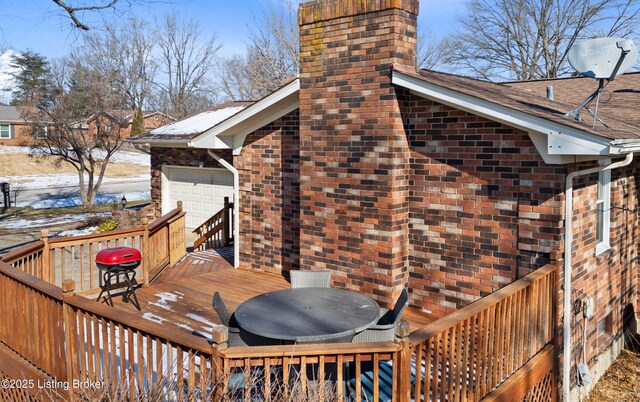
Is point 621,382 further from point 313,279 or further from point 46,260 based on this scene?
point 46,260

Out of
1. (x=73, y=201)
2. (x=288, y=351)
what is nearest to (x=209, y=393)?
(x=288, y=351)

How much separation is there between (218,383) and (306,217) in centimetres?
434

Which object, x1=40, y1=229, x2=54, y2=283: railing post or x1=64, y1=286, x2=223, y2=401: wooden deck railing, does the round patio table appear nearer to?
x1=64, y1=286, x2=223, y2=401: wooden deck railing

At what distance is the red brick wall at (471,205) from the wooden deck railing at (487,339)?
1.70ft

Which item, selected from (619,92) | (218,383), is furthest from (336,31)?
(619,92)

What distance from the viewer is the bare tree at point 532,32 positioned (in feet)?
84.4

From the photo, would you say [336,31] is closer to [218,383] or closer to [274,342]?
[274,342]

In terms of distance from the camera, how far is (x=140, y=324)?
3.61 m

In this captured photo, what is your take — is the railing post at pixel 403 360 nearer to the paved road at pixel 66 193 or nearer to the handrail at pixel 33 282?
the handrail at pixel 33 282

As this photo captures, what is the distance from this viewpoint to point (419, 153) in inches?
258

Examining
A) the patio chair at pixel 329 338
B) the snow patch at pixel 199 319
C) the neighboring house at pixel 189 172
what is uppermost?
the neighboring house at pixel 189 172

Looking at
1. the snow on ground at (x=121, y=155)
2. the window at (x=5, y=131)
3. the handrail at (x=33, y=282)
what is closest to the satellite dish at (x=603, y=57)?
the handrail at (x=33, y=282)

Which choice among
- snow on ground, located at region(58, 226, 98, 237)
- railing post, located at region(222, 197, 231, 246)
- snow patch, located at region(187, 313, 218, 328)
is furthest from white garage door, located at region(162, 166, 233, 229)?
snow patch, located at region(187, 313, 218, 328)

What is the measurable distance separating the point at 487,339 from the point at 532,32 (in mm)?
27152
